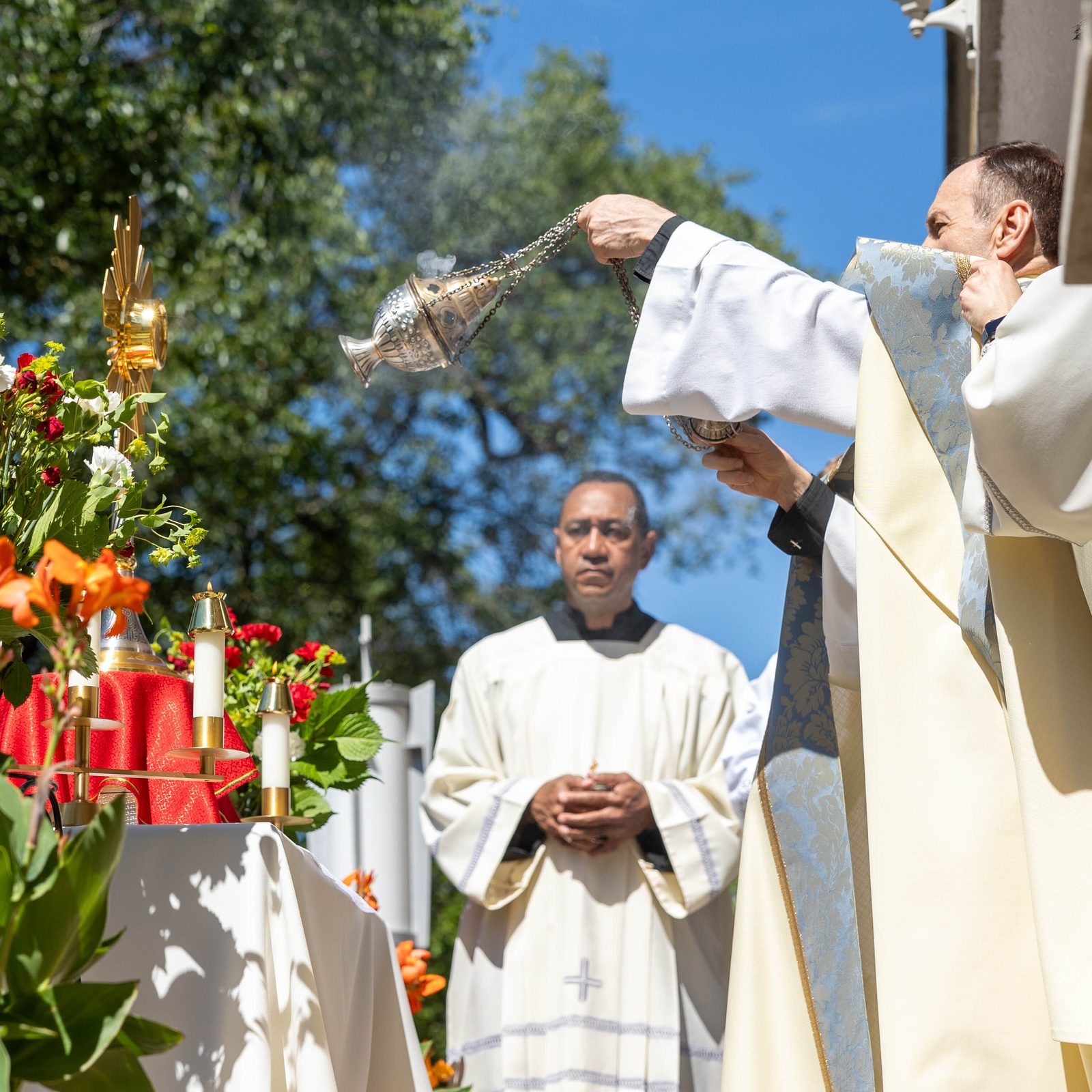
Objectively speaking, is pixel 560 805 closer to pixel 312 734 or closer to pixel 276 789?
pixel 312 734

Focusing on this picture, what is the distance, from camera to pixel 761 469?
266 centimetres

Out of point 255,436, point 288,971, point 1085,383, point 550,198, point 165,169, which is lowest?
point 288,971

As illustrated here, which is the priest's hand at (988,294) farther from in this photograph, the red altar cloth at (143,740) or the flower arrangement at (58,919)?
the red altar cloth at (143,740)

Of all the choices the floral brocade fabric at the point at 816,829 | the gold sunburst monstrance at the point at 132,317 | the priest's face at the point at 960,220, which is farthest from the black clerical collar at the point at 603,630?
the priest's face at the point at 960,220

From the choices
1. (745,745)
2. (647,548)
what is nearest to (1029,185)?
(745,745)

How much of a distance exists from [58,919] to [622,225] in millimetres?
1561

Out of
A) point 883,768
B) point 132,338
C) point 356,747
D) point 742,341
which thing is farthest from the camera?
point 356,747

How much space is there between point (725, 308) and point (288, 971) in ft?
4.02

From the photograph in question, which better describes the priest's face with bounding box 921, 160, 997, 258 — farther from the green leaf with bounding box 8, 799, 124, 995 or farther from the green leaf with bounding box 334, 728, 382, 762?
the green leaf with bounding box 8, 799, 124, 995

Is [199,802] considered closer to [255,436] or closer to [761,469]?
[761,469]

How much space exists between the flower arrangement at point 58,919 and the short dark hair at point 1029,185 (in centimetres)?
170

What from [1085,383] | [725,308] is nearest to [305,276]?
[725,308]

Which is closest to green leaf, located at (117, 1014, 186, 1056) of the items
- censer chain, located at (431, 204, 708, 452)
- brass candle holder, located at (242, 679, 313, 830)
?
brass candle holder, located at (242, 679, 313, 830)

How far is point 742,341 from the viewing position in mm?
2393
